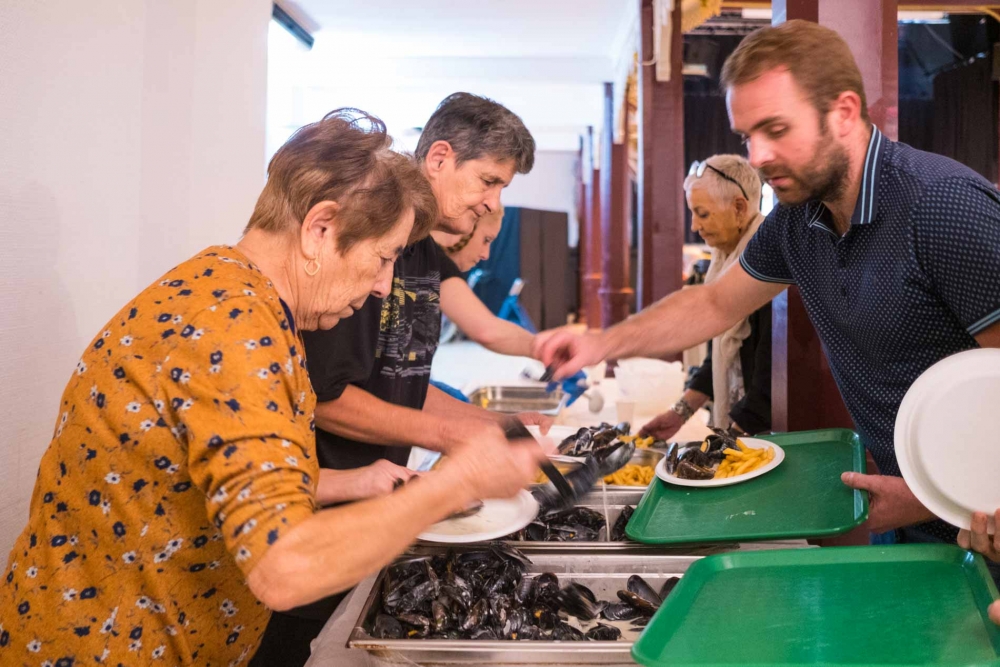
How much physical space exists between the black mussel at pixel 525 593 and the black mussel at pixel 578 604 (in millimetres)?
54

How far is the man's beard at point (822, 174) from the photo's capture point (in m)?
1.50

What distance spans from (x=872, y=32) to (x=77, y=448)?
191 cm

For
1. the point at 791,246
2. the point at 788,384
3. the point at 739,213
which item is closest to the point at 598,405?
the point at 739,213

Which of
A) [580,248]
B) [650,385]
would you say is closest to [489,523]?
[650,385]

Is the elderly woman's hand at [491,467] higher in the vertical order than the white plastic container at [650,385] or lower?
higher

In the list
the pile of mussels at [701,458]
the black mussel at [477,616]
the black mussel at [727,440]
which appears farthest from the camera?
the black mussel at [727,440]

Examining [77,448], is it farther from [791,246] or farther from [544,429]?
[791,246]

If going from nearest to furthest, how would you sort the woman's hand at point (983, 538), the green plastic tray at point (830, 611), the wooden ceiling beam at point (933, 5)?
the green plastic tray at point (830, 611)
the woman's hand at point (983, 538)
the wooden ceiling beam at point (933, 5)

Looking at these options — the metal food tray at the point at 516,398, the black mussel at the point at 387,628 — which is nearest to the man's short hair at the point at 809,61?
the black mussel at the point at 387,628

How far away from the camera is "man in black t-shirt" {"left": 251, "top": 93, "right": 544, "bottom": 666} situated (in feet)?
5.36

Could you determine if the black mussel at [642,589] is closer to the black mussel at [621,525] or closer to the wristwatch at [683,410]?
the black mussel at [621,525]

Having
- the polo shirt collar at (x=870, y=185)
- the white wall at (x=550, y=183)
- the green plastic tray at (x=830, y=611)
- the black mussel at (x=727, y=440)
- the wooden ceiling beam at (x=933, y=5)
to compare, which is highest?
the white wall at (x=550, y=183)

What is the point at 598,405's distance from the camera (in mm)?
3746

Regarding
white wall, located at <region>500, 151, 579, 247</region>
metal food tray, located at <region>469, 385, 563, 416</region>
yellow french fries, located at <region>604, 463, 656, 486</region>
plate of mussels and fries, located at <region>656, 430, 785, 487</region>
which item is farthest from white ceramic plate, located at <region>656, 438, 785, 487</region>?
white wall, located at <region>500, 151, 579, 247</region>
